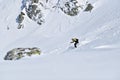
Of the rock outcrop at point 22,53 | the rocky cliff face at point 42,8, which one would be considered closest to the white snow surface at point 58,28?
the rocky cliff face at point 42,8

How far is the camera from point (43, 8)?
308 ft

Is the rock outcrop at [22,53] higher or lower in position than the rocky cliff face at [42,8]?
lower

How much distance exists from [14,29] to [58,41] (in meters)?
22.7

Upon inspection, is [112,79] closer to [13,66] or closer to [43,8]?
[13,66]

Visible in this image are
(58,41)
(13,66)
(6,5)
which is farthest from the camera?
(6,5)

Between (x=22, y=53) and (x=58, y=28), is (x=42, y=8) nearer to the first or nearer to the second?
(x=58, y=28)

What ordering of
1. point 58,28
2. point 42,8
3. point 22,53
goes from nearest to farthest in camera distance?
point 22,53 < point 58,28 < point 42,8

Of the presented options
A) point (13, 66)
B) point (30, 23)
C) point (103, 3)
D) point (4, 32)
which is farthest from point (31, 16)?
point (13, 66)

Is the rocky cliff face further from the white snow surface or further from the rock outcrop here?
the rock outcrop

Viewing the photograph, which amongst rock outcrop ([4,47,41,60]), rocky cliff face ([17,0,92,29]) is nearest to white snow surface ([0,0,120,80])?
rocky cliff face ([17,0,92,29])

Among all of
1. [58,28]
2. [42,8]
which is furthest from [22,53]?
[42,8]

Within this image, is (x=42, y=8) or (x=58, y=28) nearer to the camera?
(x=58, y=28)

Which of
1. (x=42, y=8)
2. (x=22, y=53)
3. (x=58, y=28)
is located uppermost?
(x=42, y=8)

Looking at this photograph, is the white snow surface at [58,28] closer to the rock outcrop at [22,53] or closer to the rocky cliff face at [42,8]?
the rocky cliff face at [42,8]
